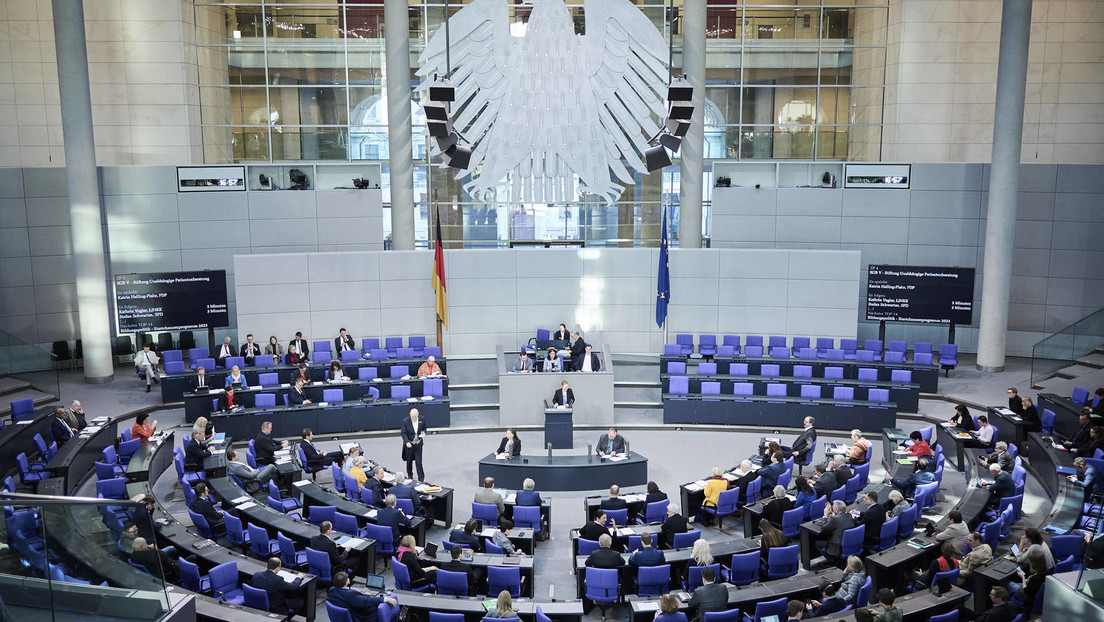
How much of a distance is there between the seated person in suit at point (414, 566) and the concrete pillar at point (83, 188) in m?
13.0

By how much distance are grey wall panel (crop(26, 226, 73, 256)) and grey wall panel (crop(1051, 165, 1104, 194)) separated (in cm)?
2418

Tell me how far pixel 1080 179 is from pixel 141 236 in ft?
75.2

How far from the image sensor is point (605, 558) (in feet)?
32.9

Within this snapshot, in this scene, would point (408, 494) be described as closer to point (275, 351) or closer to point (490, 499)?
point (490, 499)

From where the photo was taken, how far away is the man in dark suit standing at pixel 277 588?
9.35 meters

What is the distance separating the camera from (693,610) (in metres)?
9.05

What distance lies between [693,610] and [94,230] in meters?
16.3

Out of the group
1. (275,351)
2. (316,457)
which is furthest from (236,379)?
(316,457)

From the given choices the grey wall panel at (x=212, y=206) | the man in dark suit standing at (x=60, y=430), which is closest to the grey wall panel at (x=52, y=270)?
the grey wall panel at (x=212, y=206)

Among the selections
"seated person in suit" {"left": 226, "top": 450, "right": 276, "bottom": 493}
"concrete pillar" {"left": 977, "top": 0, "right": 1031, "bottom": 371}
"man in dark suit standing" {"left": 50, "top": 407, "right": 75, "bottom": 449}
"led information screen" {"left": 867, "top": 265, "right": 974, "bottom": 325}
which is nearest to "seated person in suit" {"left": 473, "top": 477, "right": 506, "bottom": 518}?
"seated person in suit" {"left": 226, "top": 450, "right": 276, "bottom": 493}

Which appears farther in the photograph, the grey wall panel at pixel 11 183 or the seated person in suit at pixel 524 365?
the grey wall panel at pixel 11 183

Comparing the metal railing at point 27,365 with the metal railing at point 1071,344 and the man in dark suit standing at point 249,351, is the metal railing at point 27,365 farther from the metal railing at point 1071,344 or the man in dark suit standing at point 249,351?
the metal railing at point 1071,344

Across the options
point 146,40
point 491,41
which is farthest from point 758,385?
point 146,40

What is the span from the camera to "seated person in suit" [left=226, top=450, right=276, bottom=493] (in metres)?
13.3
